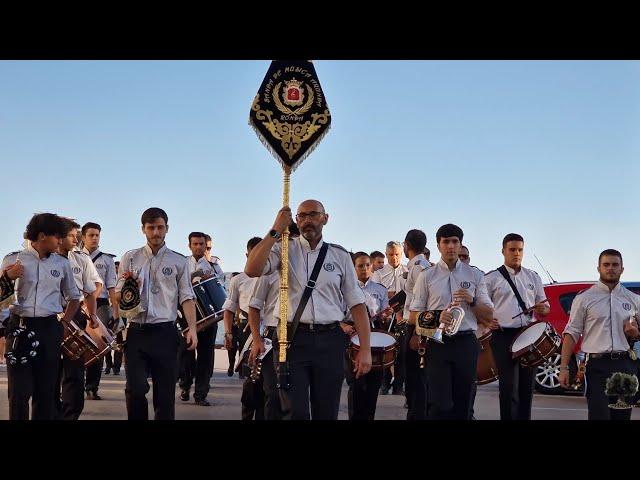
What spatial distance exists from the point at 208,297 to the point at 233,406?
165 cm

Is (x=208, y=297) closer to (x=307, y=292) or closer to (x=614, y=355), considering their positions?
(x=307, y=292)

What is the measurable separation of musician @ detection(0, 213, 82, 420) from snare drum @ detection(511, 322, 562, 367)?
4633mm

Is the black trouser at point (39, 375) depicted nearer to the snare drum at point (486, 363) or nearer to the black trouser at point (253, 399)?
the black trouser at point (253, 399)

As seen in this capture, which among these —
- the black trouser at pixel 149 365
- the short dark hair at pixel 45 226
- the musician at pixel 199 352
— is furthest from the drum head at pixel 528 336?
the short dark hair at pixel 45 226

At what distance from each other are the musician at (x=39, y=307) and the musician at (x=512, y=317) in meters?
4.39

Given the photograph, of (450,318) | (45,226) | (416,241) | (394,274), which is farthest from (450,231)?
(394,274)

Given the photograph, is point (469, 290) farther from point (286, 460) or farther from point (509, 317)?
point (286, 460)

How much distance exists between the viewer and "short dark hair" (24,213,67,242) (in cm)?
866

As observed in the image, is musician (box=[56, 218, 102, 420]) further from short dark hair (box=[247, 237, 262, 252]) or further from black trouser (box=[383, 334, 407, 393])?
black trouser (box=[383, 334, 407, 393])

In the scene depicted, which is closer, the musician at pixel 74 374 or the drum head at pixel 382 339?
the musician at pixel 74 374

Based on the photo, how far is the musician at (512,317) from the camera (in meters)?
10.1

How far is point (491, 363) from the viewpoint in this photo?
1030 centimetres

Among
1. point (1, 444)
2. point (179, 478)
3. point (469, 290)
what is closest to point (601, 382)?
point (469, 290)

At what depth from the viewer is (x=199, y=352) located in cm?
1280
